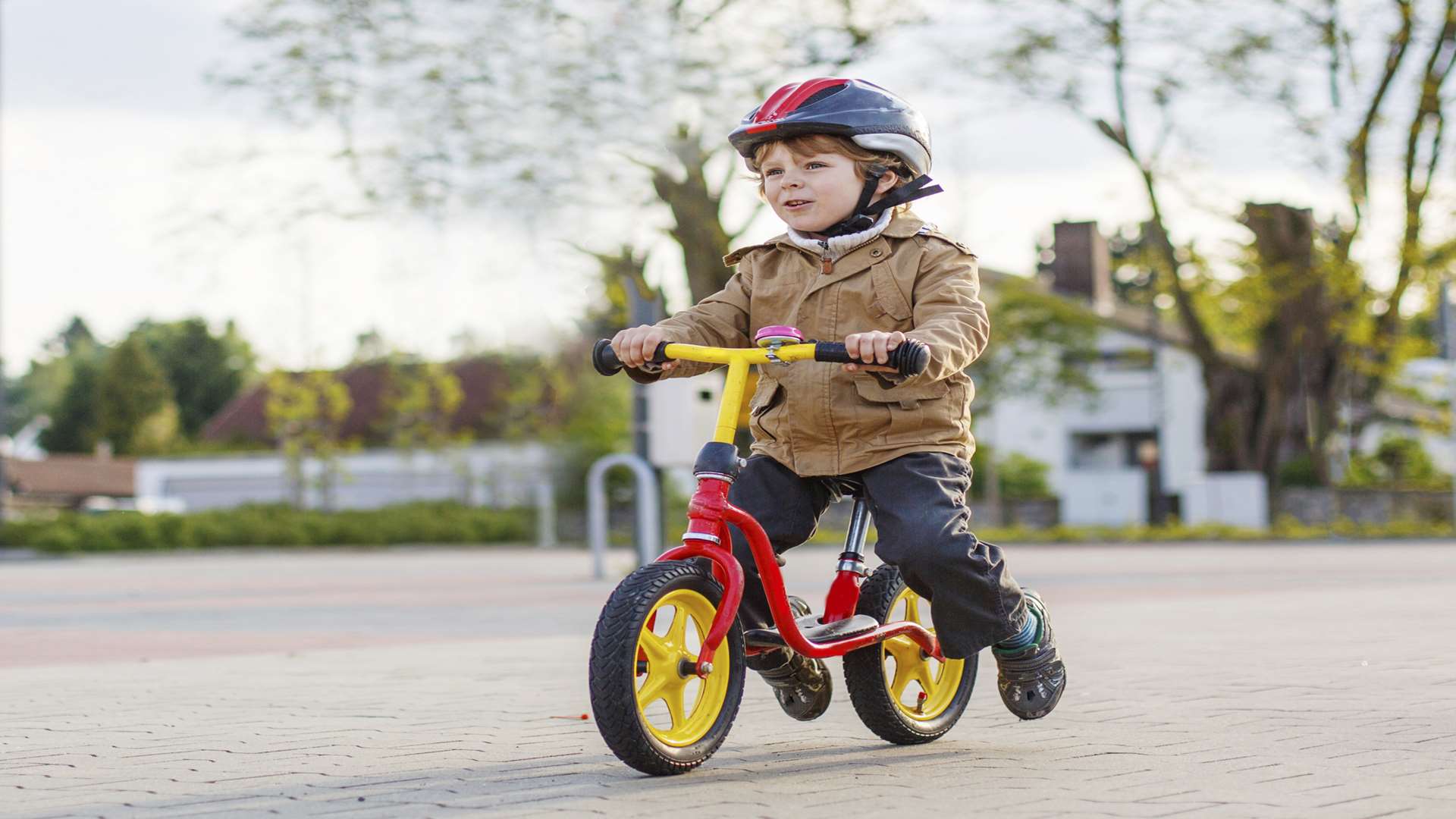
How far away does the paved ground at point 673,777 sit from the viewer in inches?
146

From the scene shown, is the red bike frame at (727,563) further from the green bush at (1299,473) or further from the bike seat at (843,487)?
the green bush at (1299,473)

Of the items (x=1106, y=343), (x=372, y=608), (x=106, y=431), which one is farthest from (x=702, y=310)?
(x=106, y=431)

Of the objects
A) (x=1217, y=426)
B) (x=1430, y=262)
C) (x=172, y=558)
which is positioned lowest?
(x=172, y=558)

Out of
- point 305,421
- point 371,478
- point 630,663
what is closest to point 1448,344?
point 630,663

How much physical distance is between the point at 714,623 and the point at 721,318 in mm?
A: 803

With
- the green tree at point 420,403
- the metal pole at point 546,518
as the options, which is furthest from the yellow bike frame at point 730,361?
the green tree at point 420,403

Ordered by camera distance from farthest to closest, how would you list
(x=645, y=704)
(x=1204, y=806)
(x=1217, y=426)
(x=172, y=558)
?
(x=1217, y=426) < (x=172, y=558) < (x=645, y=704) < (x=1204, y=806)

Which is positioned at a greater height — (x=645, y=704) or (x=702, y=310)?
(x=702, y=310)

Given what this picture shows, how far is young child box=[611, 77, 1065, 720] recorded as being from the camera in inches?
162

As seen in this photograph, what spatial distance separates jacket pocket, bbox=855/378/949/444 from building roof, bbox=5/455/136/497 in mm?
71740

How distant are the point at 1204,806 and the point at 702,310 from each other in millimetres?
1682

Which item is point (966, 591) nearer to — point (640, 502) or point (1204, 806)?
point (1204, 806)

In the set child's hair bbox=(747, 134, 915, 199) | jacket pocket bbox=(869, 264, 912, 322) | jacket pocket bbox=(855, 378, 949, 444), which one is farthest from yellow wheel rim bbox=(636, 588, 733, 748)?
child's hair bbox=(747, 134, 915, 199)

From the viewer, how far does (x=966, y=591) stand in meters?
4.19
